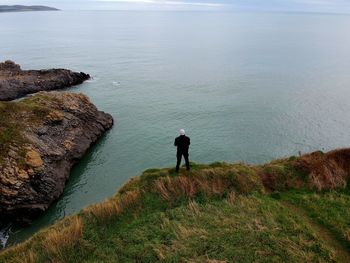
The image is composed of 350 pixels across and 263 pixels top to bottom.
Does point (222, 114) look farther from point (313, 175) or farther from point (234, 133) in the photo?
point (313, 175)

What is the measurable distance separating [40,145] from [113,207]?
17703 millimetres

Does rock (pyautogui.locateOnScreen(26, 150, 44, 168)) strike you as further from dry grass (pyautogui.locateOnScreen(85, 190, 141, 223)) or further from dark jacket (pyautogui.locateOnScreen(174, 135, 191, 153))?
dark jacket (pyautogui.locateOnScreen(174, 135, 191, 153))

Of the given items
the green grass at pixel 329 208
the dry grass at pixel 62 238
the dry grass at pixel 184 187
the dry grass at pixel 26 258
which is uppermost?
the dry grass at pixel 184 187

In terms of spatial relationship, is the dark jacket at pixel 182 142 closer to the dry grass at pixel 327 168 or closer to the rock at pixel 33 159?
the dry grass at pixel 327 168

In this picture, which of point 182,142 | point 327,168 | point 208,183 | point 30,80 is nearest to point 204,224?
point 208,183

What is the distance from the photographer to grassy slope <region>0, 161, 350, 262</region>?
18.2 metres

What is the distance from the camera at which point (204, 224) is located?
20547 mm

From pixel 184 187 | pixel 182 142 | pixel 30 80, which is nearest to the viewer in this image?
pixel 182 142

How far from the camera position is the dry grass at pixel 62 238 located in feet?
63.3

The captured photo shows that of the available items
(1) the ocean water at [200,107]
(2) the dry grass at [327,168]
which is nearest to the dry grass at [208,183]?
(2) the dry grass at [327,168]

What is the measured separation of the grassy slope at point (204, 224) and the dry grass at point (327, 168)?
2.59ft

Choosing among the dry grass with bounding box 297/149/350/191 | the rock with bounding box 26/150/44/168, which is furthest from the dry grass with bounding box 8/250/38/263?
the dry grass with bounding box 297/149/350/191

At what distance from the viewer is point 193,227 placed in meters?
20.2

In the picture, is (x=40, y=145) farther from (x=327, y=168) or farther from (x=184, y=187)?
(x=327, y=168)
